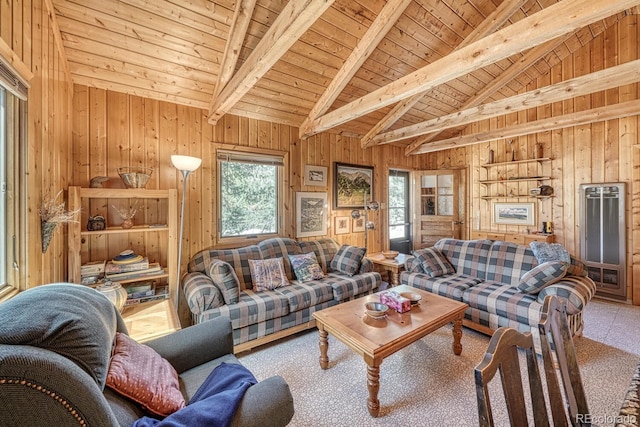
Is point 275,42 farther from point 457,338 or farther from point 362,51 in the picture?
point 457,338

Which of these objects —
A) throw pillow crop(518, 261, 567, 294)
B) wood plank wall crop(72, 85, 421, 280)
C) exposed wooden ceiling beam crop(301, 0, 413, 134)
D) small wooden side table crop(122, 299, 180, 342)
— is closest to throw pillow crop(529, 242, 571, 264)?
throw pillow crop(518, 261, 567, 294)

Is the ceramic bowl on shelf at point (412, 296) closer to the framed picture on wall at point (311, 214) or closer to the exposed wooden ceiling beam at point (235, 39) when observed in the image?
the framed picture on wall at point (311, 214)

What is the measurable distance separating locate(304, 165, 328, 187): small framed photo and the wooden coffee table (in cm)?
216

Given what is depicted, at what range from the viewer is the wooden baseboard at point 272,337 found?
2.53 metres

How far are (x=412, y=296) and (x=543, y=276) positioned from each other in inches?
49.7

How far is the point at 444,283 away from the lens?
3.17 meters

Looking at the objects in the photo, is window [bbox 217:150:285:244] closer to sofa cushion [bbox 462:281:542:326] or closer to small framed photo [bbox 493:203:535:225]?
sofa cushion [bbox 462:281:542:326]

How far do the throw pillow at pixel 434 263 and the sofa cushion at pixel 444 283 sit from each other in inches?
2.5

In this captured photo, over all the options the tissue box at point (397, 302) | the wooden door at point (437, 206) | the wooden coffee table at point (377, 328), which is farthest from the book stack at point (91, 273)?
the wooden door at point (437, 206)

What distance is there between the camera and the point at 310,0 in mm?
1889

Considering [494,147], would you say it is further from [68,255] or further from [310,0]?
[68,255]

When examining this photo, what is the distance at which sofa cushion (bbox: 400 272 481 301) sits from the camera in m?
3.02

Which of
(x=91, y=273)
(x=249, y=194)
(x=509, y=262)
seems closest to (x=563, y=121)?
(x=509, y=262)

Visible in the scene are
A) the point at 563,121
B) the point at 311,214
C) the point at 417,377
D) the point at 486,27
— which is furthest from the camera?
the point at 311,214
